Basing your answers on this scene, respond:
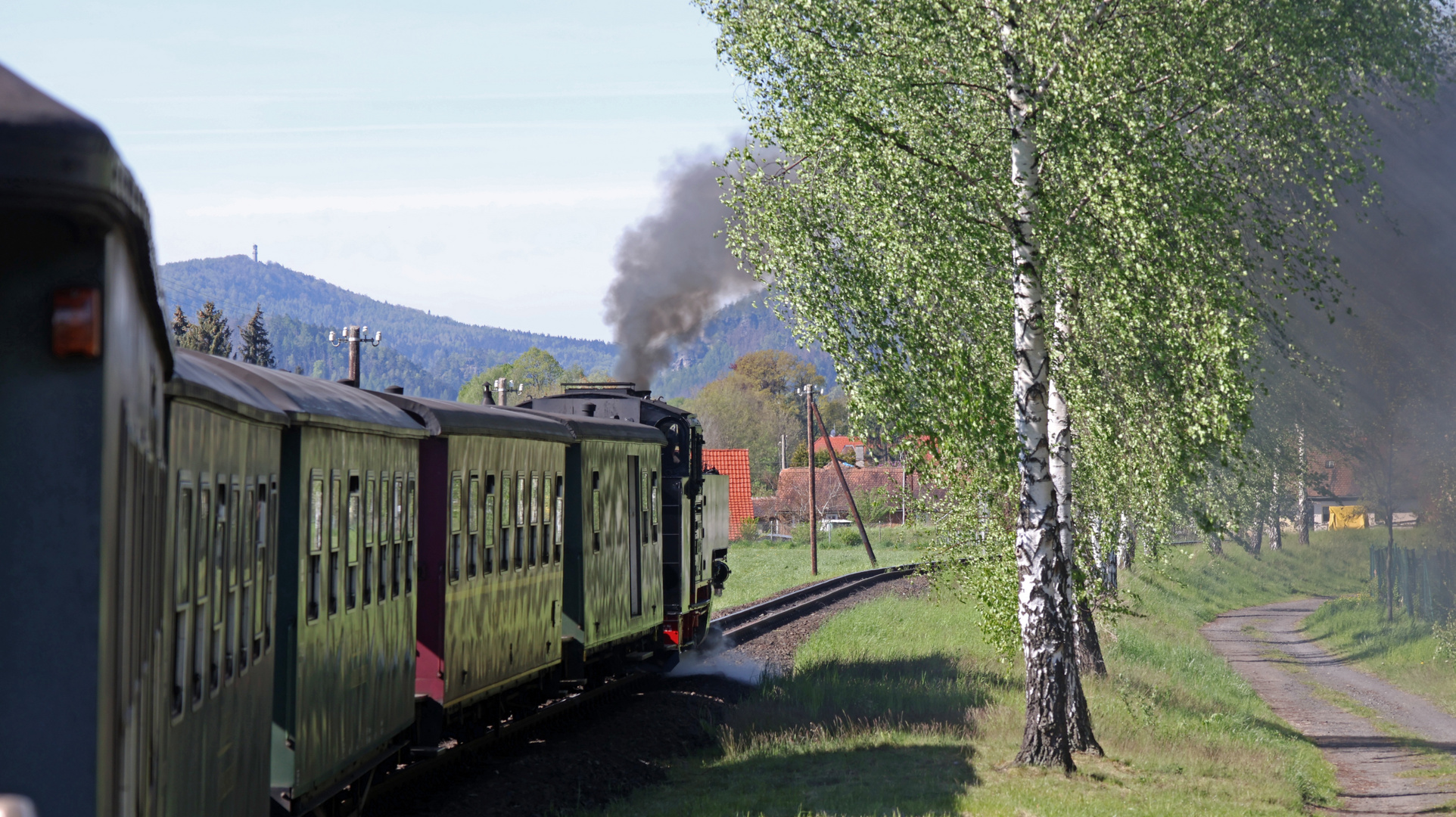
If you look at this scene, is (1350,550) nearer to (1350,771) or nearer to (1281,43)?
(1350,771)

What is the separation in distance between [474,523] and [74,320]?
9.24 m

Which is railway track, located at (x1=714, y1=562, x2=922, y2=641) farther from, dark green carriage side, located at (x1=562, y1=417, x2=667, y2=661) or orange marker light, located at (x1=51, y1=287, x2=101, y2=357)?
orange marker light, located at (x1=51, y1=287, x2=101, y2=357)

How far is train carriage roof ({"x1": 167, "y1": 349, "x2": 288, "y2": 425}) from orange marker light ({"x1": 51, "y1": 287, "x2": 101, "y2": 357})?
1.36 m

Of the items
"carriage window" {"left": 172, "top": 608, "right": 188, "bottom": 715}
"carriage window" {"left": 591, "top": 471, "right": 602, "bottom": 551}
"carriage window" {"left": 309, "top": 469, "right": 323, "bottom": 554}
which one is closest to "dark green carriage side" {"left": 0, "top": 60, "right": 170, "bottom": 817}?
"carriage window" {"left": 172, "top": 608, "right": 188, "bottom": 715}

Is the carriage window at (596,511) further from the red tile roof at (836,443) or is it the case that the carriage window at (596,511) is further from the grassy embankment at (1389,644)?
the red tile roof at (836,443)

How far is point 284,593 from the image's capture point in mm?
7781

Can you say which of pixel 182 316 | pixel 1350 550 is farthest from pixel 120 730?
pixel 182 316

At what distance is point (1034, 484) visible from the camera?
13.0 meters

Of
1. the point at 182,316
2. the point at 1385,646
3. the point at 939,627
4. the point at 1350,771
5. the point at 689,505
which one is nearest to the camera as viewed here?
the point at 1350,771

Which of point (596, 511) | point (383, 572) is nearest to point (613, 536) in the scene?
point (596, 511)

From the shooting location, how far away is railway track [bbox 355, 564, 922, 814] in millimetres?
11359

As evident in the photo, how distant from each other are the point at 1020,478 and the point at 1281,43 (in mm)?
5151

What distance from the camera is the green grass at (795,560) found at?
39.1 m

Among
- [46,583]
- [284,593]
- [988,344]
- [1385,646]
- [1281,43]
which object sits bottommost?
[1385,646]
